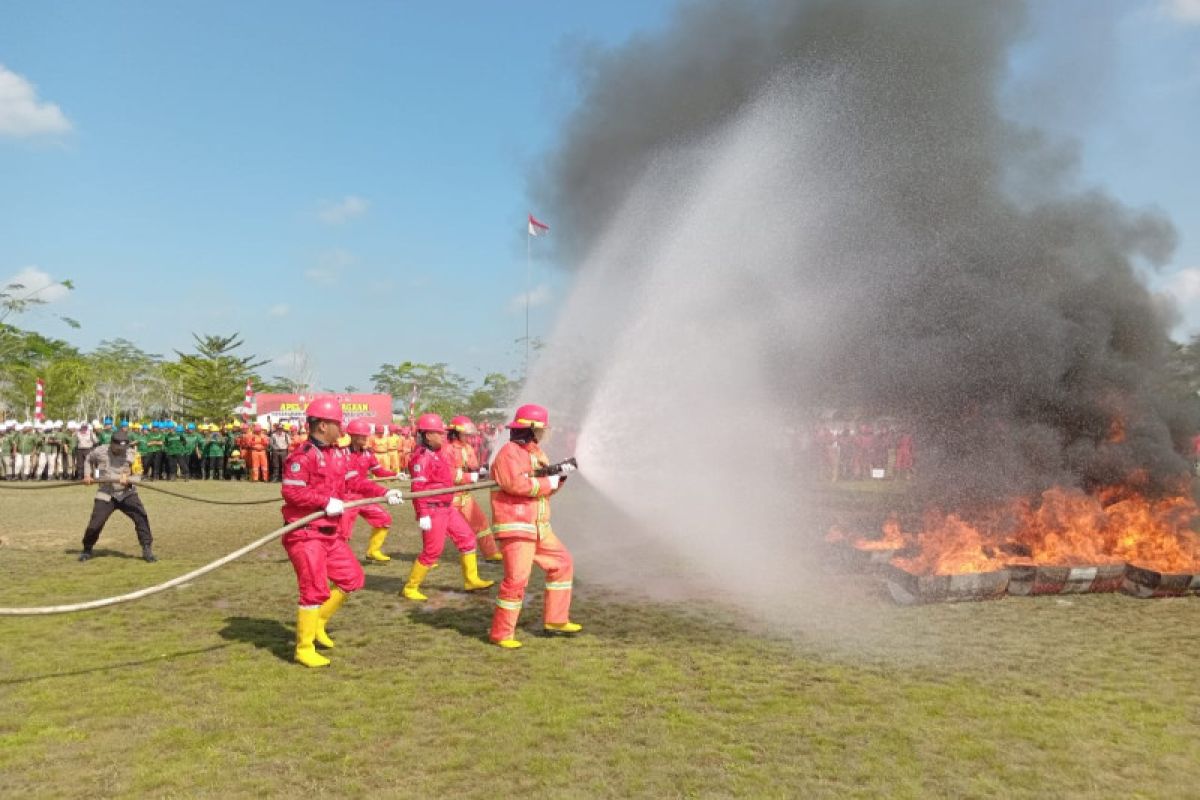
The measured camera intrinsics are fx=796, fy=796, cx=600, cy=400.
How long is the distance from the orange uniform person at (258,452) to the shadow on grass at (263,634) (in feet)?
66.2

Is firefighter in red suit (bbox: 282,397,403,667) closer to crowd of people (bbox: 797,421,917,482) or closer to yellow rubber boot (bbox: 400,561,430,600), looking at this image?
yellow rubber boot (bbox: 400,561,430,600)

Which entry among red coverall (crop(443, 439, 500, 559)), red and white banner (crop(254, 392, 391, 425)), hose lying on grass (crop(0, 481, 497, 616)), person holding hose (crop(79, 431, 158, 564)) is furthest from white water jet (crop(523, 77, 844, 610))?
red and white banner (crop(254, 392, 391, 425))

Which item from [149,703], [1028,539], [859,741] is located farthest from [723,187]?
[149,703]

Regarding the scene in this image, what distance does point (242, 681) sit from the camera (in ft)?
20.8

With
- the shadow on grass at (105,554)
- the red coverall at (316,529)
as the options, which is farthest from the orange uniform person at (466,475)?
the shadow on grass at (105,554)

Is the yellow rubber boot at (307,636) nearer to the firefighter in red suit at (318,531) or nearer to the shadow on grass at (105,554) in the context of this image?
the firefighter in red suit at (318,531)

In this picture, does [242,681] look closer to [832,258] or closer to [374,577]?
A: [374,577]

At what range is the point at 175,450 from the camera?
87.4 feet

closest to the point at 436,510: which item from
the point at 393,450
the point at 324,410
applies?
the point at 324,410

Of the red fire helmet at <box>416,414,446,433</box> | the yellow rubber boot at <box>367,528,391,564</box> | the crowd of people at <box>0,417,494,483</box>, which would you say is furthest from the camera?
the crowd of people at <box>0,417,494,483</box>

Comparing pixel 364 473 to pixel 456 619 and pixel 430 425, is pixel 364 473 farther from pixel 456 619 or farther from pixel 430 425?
pixel 456 619

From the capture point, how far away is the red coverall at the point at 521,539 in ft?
24.2

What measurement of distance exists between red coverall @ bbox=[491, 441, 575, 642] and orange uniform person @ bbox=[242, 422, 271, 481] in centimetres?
2201

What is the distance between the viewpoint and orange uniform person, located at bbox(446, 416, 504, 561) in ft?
35.5
